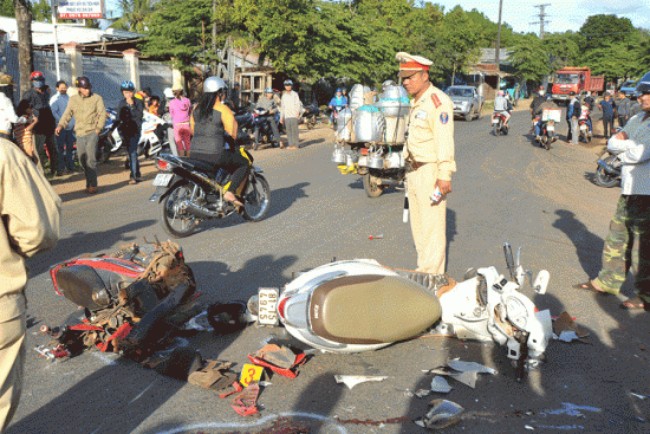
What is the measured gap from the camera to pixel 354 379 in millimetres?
3977

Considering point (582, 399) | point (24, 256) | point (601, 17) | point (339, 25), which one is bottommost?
point (582, 399)

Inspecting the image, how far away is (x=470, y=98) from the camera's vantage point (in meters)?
32.2

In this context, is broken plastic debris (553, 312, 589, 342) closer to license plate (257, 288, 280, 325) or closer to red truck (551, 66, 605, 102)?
license plate (257, 288, 280, 325)

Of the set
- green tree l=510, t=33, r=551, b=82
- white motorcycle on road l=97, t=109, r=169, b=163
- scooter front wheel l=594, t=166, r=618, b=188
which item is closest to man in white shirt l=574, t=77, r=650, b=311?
scooter front wheel l=594, t=166, r=618, b=188

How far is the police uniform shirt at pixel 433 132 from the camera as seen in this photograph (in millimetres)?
5273

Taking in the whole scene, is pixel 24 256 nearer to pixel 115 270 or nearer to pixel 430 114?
pixel 115 270

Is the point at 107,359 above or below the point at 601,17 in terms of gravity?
below

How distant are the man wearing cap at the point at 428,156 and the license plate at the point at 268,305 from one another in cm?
152

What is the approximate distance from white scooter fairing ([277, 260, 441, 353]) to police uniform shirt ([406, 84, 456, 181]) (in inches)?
53.9

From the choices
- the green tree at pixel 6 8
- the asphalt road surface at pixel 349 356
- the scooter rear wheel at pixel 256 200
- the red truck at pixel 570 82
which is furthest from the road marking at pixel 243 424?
the green tree at pixel 6 8

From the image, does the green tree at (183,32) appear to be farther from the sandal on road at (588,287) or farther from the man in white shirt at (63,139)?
the sandal on road at (588,287)

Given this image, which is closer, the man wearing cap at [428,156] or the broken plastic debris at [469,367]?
the broken plastic debris at [469,367]

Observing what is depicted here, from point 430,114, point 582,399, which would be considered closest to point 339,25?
point 430,114

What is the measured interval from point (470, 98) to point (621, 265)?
27.7 metres
